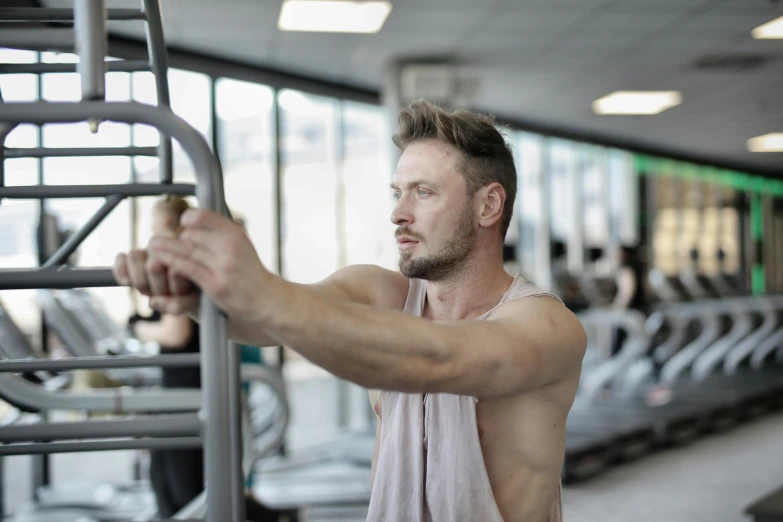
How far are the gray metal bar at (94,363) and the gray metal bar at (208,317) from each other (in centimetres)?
11

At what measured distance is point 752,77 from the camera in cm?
688

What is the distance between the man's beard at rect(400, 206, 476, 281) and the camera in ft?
4.81

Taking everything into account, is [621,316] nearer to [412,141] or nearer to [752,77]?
[752,77]

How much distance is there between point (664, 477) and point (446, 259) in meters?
4.40

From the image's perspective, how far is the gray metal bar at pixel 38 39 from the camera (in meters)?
1.27

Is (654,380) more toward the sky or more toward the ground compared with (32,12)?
more toward the ground

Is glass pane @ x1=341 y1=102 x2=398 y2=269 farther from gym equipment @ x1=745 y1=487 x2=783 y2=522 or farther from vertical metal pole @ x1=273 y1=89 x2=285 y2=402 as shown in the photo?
gym equipment @ x1=745 y1=487 x2=783 y2=522

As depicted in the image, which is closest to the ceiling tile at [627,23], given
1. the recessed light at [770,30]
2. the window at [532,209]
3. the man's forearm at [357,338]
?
the recessed light at [770,30]

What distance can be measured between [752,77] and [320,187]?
12.9 ft

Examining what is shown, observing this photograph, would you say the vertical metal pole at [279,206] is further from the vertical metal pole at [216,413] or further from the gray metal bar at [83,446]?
the vertical metal pole at [216,413]

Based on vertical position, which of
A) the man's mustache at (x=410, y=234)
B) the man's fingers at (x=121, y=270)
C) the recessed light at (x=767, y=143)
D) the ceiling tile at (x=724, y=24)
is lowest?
the man's fingers at (x=121, y=270)

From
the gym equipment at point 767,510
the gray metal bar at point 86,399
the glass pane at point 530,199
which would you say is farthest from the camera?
the glass pane at point 530,199

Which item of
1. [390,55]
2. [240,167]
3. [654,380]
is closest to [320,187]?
[240,167]

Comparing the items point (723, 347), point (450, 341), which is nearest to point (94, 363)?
point (450, 341)
